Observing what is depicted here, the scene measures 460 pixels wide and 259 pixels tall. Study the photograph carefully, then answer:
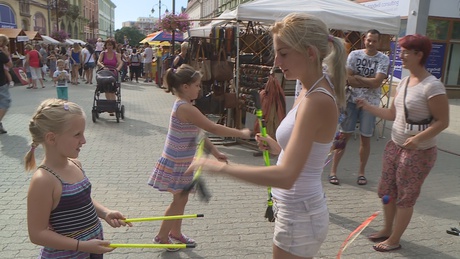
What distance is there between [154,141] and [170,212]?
4421 mm

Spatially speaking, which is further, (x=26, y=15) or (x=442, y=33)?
(x=26, y=15)

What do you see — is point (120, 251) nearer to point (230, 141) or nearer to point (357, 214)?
point (357, 214)

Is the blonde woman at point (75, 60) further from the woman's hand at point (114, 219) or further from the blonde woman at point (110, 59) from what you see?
the woman's hand at point (114, 219)

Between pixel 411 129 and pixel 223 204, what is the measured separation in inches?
90.3

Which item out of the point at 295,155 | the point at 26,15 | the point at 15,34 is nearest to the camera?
the point at 295,155

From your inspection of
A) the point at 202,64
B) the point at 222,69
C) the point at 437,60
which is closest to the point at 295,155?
the point at 222,69

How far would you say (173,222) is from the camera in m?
3.42

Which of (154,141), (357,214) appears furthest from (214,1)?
(357,214)

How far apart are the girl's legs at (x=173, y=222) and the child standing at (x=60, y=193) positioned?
122cm

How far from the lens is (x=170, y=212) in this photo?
3.28 meters

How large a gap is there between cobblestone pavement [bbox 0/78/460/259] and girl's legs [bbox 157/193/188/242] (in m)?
0.19

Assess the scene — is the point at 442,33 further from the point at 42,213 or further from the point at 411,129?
the point at 42,213

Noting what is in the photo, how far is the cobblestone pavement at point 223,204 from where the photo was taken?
138 inches

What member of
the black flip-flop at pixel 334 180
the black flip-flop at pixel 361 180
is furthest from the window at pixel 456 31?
the black flip-flop at pixel 334 180
